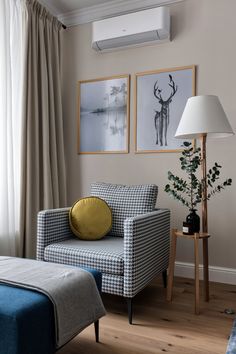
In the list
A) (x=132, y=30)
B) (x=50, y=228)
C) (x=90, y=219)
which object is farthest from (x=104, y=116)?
(x=50, y=228)

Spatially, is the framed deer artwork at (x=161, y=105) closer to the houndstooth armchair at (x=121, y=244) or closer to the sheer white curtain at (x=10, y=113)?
the houndstooth armchair at (x=121, y=244)

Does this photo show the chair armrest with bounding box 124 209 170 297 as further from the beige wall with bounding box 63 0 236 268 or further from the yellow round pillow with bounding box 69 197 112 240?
the beige wall with bounding box 63 0 236 268

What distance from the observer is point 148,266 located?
2.12m

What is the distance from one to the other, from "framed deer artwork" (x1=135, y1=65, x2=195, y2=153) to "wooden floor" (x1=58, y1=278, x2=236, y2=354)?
1277 mm

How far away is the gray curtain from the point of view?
2771 millimetres

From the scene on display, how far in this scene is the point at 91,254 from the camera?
202 cm

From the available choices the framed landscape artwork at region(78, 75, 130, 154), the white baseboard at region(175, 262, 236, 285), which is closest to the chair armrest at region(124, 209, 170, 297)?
the white baseboard at region(175, 262, 236, 285)

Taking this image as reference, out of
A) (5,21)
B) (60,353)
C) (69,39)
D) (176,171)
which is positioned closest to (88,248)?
(60,353)

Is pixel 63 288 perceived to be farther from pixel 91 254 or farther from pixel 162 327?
pixel 162 327

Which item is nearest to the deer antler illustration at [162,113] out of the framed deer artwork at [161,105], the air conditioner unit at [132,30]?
the framed deer artwork at [161,105]

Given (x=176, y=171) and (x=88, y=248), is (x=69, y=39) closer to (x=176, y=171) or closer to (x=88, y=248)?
(x=176, y=171)

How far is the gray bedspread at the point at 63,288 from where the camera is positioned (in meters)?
1.34

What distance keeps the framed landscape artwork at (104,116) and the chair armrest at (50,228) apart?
1.01m

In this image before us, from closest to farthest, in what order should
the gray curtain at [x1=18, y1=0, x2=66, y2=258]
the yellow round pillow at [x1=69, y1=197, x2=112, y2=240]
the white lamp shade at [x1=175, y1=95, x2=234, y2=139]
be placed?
the white lamp shade at [x1=175, y1=95, x2=234, y2=139], the yellow round pillow at [x1=69, y1=197, x2=112, y2=240], the gray curtain at [x1=18, y1=0, x2=66, y2=258]
